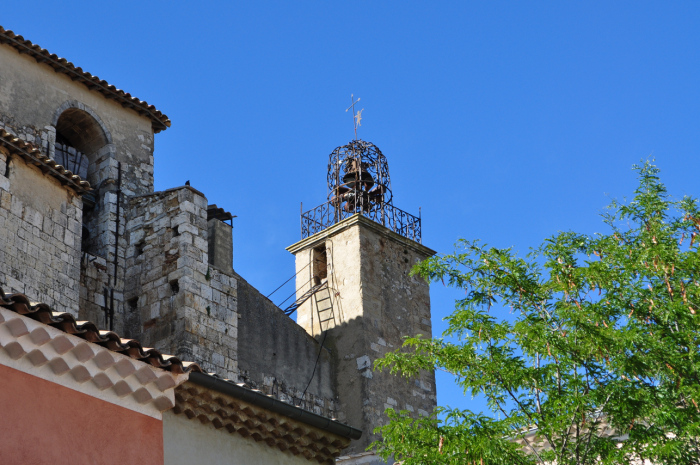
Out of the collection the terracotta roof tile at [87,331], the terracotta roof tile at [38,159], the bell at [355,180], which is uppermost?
the bell at [355,180]

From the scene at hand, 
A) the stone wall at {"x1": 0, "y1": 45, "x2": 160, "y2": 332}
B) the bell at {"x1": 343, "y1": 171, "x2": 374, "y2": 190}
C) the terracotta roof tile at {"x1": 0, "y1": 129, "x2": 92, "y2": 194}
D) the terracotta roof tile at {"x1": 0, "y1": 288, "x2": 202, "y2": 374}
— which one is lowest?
the terracotta roof tile at {"x1": 0, "y1": 288, "x2": 202, "y2": 374}

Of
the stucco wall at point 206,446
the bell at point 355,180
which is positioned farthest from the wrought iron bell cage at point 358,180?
the stucco wall at point 206,446

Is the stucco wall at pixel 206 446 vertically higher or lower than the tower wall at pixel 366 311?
lower

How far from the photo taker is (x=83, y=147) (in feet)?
62.3

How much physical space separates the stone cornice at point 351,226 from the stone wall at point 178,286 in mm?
5075

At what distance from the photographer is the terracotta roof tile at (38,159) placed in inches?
579

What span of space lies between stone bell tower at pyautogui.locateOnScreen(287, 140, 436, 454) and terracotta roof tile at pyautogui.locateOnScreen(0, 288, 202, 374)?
38.0ft

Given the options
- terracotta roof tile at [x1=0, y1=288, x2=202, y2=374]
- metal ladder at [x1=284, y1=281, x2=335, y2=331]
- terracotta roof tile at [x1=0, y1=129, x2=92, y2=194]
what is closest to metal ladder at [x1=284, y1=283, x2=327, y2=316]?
metal ladder at [x1=284, y1=281, x2=335, y2=331]

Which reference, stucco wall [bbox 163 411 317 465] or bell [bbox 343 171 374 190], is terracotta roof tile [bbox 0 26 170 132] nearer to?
bell [bbox 343 171 374 190]

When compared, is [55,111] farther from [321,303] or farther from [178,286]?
[321,303]

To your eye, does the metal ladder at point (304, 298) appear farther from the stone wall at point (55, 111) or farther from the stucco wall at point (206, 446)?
the stucco wall at point (206, 446)

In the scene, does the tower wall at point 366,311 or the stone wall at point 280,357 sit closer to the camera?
the stone wall at point 280,357

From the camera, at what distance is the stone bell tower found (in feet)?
68.7

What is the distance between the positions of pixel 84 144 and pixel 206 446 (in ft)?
36.1
